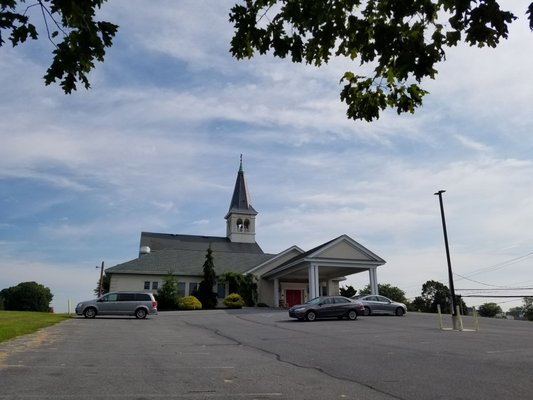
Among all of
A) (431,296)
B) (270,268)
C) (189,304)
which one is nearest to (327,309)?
(189,304)

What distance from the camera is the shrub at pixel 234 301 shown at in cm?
3959

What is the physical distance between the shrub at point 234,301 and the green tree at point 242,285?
9.63 feet

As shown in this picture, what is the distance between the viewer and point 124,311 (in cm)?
2689

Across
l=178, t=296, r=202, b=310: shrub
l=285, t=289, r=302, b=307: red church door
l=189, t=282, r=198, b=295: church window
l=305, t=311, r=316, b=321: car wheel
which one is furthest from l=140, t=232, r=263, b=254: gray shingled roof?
l=305, t=311, r=316, b=321: car wheel

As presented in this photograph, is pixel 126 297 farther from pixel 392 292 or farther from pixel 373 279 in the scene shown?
pixel 392 292

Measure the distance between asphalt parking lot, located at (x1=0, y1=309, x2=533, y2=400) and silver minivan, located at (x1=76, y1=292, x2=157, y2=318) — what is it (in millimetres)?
12775

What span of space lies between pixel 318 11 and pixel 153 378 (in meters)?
6.09

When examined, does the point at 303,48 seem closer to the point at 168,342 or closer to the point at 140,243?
the point at 168,342

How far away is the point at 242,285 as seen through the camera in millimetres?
43531

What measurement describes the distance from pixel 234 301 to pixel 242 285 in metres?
3.75

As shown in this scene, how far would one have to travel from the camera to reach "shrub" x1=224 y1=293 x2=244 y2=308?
3959cm

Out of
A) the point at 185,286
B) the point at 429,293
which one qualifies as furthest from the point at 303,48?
the point at 429,293

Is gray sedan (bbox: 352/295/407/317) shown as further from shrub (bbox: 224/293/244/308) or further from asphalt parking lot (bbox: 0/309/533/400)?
asphalt parking lot (bbox: 0/309/533/400)

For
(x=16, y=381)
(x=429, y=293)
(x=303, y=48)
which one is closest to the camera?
(x=303, y=48)
